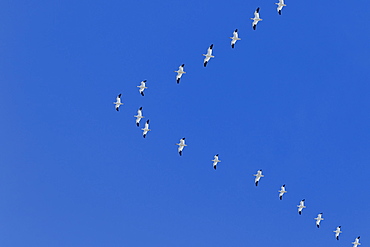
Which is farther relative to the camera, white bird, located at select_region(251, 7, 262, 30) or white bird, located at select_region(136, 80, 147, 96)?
white bird, located at select_region(136, 80, 147, 96)

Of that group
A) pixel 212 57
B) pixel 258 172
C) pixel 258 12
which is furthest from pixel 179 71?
pixel 258 172

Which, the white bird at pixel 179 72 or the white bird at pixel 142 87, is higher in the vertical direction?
the white bird at pixel 142 87

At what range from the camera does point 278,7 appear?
117500mm

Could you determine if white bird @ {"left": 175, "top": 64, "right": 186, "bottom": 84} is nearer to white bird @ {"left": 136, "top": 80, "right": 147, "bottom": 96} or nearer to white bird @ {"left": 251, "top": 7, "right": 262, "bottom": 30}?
white bird @ {"left": 136, "top": 80, "right": 147, "bottom": 96}

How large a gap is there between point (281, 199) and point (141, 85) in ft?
104

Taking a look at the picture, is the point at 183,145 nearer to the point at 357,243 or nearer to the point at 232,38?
the point at 232,38

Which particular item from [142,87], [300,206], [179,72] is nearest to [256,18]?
[179,72]

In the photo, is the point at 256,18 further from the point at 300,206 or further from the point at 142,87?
the point at 300,206

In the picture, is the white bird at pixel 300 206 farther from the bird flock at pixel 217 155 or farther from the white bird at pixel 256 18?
the white bird at pixel 256 18

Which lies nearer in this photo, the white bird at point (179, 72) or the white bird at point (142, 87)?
the white bird at point (179, 72)

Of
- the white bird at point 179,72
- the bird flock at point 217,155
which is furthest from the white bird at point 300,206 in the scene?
the white bird at point 179,72

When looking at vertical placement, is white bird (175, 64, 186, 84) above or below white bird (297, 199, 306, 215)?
above

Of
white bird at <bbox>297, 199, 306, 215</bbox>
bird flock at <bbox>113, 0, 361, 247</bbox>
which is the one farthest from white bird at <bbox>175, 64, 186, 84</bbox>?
white bird at <bbox>297, 199, 306, 215</bbox>

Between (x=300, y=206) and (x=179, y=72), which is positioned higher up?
(x=179, y=72)
